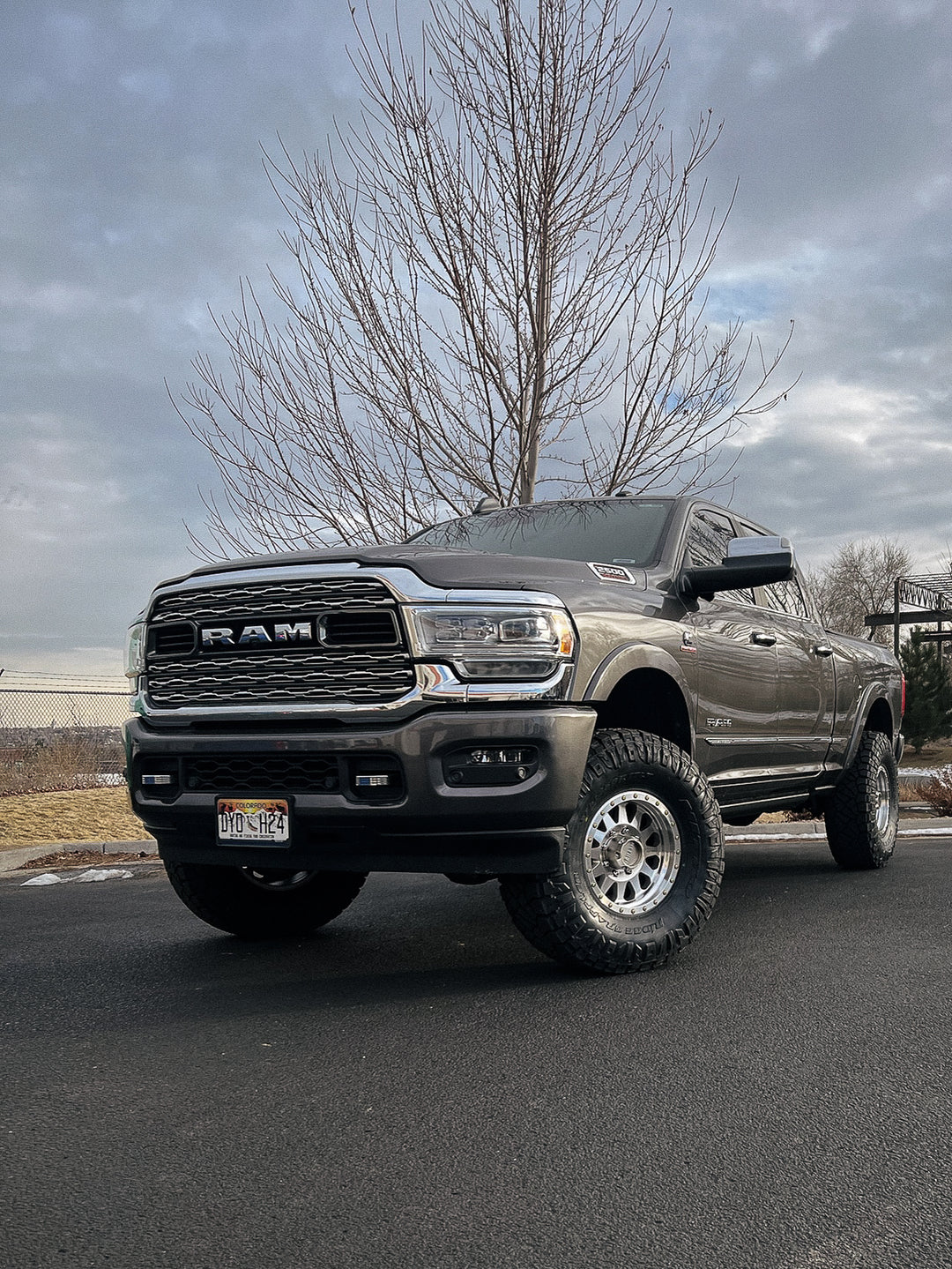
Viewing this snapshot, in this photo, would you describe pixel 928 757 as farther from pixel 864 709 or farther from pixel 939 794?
pixel 864 709

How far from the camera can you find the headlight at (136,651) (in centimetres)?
473

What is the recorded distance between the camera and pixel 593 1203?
2428 mm

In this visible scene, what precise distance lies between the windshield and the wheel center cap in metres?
1.31

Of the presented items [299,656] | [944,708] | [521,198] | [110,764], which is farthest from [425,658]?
[944,708]

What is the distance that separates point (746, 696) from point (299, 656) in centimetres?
243

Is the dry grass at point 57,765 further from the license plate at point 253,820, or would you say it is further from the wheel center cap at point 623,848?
the wheel center cap at point 623,848

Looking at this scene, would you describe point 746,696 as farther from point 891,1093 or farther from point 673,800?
point 891,1093

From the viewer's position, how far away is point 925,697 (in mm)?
23125

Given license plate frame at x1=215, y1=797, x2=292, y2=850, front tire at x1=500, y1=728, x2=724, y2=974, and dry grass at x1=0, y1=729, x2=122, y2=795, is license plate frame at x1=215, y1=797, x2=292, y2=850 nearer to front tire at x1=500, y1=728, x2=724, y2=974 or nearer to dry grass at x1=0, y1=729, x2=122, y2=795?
front tire at x1=500, y1=728, x2=724, y2=974

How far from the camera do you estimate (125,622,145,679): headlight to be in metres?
4.73

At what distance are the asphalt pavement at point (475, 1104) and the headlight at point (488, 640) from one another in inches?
45.7

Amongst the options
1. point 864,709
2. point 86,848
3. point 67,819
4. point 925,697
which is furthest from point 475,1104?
point 925,697

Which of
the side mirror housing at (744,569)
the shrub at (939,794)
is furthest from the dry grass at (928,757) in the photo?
the side mirror housing at (744,569)

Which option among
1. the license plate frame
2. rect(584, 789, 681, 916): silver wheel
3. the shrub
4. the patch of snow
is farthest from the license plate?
the shrub
